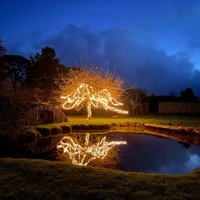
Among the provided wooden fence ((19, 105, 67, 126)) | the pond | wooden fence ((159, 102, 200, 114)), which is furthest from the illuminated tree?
wooden fence ((159, 102, 200, 114))

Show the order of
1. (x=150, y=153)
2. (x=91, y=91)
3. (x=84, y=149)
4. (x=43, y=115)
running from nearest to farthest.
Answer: (x=150, y=153) → (x=84, y=149) → (x=43, y=115) → (x=91, y=91)

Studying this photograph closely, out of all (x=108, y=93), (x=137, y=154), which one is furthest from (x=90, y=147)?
(x=108, y=93)

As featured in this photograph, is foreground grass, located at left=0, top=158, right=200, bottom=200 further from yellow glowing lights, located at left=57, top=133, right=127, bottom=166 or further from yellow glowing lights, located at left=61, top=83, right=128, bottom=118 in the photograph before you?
yellow glowing lights, located at left=61, top=83, right=128, bottom=118

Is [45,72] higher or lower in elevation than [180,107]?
higher

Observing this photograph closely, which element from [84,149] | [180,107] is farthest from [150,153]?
[180,107]

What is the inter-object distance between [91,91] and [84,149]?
16.1 metres

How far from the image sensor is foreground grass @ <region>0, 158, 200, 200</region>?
7.58 metres

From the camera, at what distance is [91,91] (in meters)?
35.7

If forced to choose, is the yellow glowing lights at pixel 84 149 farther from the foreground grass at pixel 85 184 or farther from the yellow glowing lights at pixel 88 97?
the yellow glowing lights at pixel 88 97

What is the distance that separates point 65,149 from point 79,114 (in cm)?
2412

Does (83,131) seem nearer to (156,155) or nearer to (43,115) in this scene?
(43,115)

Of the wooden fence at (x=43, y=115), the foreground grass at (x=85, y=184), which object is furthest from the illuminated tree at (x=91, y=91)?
the foreground grass at (x=85, y=184)

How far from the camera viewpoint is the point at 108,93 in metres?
35.7

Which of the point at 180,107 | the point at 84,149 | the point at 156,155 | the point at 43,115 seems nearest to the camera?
the point at 156,155
